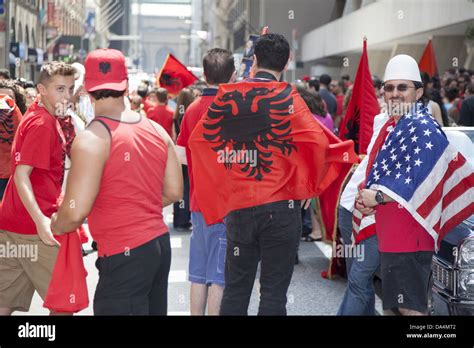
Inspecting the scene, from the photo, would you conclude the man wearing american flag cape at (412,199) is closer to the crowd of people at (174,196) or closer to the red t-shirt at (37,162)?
the crowd of people at (174,196)

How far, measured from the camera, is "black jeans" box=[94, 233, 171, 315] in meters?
4.20

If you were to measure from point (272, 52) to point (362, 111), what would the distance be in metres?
2.68

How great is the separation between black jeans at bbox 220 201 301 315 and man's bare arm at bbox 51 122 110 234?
4.08 ft

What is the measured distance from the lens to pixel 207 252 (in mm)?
6363

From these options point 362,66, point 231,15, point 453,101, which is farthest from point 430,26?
point 231,15

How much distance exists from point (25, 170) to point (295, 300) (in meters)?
3.58

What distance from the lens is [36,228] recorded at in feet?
17.3

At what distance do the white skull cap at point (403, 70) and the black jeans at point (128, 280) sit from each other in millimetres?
2003

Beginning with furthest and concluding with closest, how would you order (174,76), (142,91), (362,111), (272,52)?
1. (142,91)
2. (174,76)
3. (362,111)
4. (272,52)

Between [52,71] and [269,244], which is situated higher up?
[52,71]

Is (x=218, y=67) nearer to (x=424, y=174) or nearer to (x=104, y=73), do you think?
(x=424, y=174)

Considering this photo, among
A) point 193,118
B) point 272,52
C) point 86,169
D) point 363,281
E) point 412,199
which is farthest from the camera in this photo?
point 193,118

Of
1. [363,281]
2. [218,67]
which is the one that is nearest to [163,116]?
Result: [218,67]

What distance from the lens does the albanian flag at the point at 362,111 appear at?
776 centimetres
